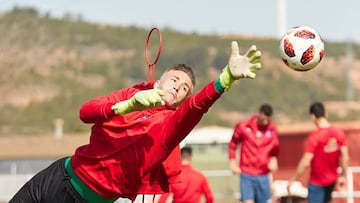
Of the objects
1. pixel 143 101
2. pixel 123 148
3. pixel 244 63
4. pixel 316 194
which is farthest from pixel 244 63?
pixel 316 194

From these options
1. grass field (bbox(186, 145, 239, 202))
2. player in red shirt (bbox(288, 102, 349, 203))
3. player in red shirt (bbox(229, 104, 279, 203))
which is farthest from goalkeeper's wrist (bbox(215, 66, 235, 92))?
grass field (bbox(186, 145, 239, 202))

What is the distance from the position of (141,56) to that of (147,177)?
274ft

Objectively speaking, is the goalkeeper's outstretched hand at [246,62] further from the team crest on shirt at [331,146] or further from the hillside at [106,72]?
the hillside at [106,72]

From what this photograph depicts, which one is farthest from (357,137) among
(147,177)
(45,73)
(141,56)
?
(141,56)

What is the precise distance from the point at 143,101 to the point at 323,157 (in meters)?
7.53

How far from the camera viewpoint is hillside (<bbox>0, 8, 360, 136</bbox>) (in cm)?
7444

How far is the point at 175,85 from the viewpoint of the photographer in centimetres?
691

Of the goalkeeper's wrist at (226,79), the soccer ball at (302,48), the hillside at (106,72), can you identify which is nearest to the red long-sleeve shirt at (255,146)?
the soccer ball at (302,48)

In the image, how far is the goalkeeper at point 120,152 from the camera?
6.91m

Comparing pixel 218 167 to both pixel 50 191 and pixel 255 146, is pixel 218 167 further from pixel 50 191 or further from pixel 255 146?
pixel 50 191

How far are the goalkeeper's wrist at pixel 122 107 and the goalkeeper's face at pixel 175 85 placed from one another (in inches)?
14.1

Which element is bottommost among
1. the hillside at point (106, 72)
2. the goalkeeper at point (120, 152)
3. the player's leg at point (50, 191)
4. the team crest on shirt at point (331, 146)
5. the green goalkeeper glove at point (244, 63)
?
the hillside at point (106, 72)

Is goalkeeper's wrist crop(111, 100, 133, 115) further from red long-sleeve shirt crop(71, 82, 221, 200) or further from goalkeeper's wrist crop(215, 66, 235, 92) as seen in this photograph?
goalkeeper's wrist crop(215, 66, 235, 92)

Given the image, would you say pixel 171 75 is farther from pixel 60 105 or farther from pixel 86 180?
pixel 60 105
